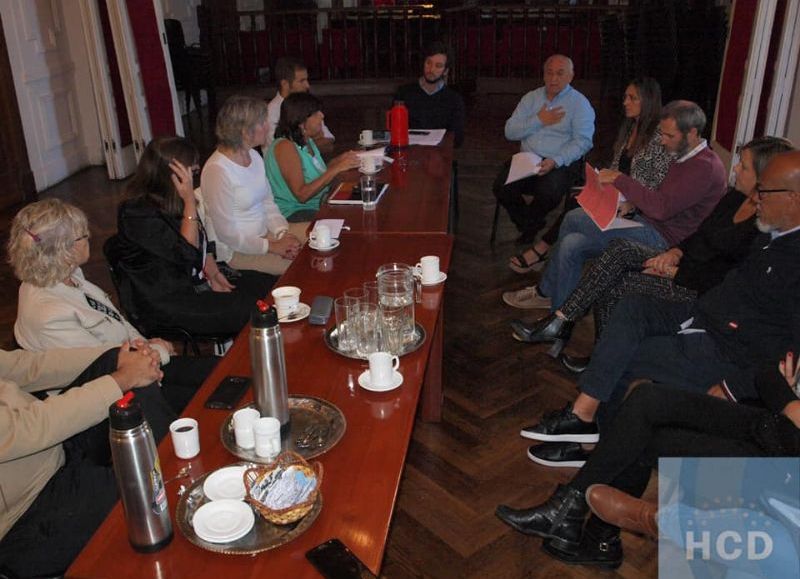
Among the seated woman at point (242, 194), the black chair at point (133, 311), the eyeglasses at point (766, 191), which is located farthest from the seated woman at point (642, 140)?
the black chair at point (133, 311)

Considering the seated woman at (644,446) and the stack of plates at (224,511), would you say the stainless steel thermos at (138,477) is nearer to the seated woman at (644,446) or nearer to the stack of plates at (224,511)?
the stack of plates at (224,511)

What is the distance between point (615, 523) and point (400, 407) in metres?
0.85

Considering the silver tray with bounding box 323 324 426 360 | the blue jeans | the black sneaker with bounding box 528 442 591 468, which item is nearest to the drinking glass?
the silver tray with bounding box 323 324 426 360

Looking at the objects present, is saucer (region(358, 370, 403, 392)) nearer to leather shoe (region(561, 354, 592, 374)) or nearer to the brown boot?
the brown boot

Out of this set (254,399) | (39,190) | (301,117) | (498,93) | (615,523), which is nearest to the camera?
(254,399)

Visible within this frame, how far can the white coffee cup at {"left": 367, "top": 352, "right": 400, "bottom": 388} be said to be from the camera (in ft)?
6.58

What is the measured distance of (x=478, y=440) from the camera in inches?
121

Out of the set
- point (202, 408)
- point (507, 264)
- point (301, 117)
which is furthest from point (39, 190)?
point (202, 408)

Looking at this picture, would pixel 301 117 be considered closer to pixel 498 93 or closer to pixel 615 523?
pixel 615 523

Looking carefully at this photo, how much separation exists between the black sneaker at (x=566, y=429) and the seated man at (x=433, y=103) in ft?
8.98

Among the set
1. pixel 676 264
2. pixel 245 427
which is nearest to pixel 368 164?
pixel 676 264

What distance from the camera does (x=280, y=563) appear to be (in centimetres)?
145

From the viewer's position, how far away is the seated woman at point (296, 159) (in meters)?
3.85

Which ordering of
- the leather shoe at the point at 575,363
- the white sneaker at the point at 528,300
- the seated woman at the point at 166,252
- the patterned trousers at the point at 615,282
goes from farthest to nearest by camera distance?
1. the white sneaker at the point at 528,300
2. the leather shoe at the point at 575,363
3. the patterned trousers at the point at 615,282
4. the seated woman at the point at 166,252
